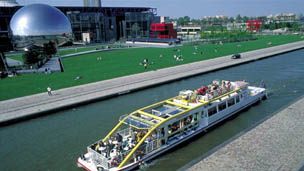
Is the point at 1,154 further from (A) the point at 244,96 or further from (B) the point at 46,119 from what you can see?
(A) the point at 244,96

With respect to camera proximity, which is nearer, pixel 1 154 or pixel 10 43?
pixel 1 154

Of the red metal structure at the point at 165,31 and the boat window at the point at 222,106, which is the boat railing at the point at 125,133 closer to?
the boat window at the point at 222,106

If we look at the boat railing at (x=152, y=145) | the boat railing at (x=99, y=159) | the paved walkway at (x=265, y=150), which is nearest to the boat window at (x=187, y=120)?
the boat railing at (x=152, y=145)

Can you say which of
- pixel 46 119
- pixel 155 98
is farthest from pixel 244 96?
pixel 46 119

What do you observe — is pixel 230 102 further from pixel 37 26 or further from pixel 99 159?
pixel 37 26

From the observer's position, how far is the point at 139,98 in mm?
31703

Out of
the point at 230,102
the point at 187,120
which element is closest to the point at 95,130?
the point at 187,120

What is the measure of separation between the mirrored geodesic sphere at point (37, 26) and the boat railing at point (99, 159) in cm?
7342

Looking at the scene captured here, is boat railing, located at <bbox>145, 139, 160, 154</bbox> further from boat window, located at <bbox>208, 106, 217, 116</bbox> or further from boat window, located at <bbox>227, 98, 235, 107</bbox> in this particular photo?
boat window, located at <bbox>227, 98, 235, 107</bbox>

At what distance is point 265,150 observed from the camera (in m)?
17.0

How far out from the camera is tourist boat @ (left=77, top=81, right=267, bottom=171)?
16.7 meters

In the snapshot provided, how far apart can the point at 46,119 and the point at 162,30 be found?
101 metres

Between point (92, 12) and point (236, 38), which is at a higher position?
point (92, 12)

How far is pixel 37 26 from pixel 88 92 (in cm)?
6177
